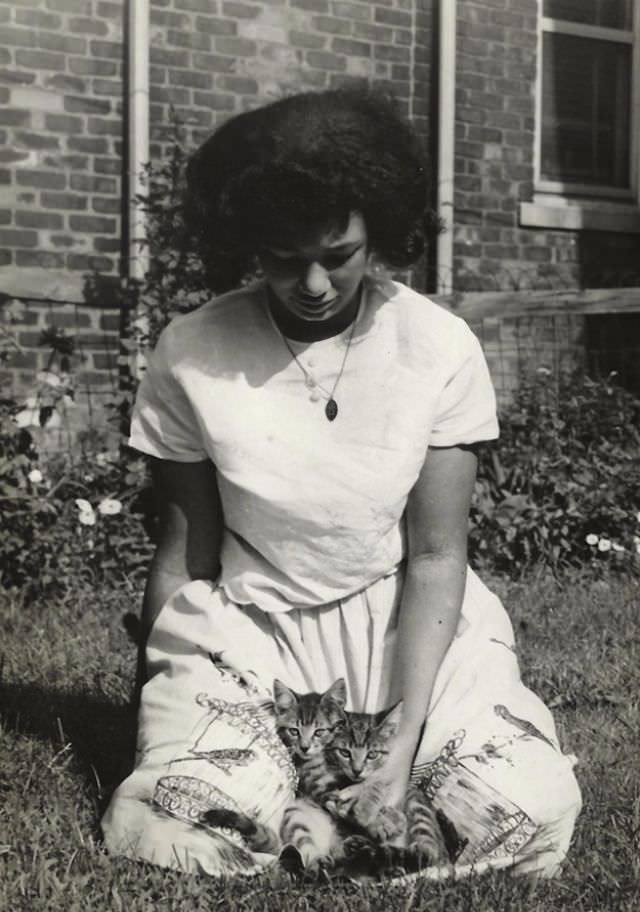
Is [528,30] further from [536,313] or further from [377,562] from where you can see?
[377,562]

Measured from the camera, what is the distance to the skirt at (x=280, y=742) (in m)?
2.43

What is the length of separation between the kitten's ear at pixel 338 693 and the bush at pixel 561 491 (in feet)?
9.57

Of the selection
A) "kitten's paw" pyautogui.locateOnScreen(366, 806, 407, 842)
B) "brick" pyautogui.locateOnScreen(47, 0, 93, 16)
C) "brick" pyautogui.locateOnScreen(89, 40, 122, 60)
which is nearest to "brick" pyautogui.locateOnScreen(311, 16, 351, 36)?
"brick" pyautogui.locateOnScreen(89, 40, 122, 60)

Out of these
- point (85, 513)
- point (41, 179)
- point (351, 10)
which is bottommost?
point (85, 513)

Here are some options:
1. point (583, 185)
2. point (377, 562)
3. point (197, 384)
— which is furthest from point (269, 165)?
point (583, 185)

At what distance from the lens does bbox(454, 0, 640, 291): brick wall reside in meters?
7.62

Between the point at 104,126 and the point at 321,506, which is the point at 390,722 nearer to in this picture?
the point at 321,506

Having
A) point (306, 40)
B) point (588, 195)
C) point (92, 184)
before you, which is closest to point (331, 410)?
point (92, 184)

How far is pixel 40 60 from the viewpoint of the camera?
6.46 metres

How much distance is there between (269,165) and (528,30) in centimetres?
586

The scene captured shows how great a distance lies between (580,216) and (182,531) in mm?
5758

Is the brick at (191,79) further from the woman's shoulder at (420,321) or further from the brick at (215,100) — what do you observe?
the woman's shoulder at (420,321)

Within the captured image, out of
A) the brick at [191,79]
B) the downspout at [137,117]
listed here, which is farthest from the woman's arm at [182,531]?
the brick at [191,79]

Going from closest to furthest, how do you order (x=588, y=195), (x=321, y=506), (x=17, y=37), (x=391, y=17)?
(x=321, y=506) < (x=17, y=37) < (x=391, y=17) < (x=588, y=195)
